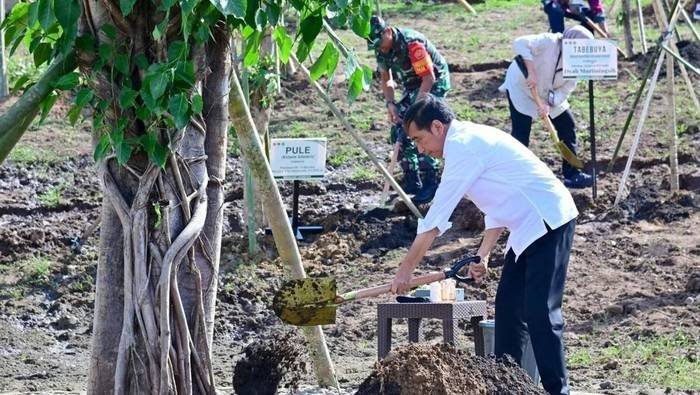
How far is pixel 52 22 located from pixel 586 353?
4.83 metres

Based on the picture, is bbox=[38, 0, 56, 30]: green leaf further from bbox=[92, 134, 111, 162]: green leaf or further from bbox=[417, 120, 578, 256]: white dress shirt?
bbox=[417, 120, 578, 256]: white dress shirt

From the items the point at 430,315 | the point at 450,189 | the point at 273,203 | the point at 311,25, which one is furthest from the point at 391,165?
the point at 311,25

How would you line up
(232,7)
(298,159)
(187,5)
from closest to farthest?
(232,7), (187,5), (298,159)

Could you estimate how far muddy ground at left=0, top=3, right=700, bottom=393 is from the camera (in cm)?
939

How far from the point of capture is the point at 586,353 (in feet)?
29.8

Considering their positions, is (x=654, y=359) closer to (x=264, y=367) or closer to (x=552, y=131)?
(x=264, y=367)

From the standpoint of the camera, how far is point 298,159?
37.0 ft

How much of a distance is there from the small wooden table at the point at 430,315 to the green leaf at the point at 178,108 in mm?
2139

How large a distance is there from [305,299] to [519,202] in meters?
A: 1.26

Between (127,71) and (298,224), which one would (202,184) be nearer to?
(127,71)

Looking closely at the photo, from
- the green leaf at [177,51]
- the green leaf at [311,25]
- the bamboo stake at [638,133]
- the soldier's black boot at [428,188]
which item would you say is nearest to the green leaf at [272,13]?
the green leaf at [311,25]

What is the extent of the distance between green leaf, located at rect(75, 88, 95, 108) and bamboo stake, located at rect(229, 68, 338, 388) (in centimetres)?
97

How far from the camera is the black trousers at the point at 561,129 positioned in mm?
12219

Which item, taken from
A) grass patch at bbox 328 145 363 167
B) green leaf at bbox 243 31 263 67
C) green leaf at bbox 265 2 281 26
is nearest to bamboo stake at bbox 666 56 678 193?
grass patch at bbox 328 145 363 167
